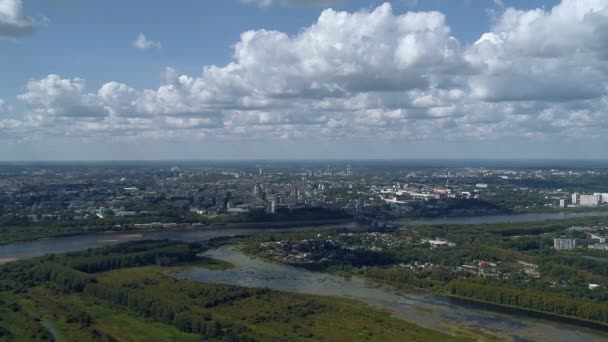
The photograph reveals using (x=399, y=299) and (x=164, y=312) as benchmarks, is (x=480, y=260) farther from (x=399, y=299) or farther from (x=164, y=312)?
(x=164, y=312)

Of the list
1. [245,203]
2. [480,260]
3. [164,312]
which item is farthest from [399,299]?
[245,203]

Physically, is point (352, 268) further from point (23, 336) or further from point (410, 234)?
point (23, 336)

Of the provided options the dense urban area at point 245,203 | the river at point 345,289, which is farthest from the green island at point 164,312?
the dense urban area at point 245,203

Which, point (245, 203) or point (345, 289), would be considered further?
point (245, 203)

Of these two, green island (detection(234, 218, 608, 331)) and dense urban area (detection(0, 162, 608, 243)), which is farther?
dense urban area (detection(0, 162, 608, 243))

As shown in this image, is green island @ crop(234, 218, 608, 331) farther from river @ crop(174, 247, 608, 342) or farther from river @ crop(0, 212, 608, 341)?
river @ crop(0, 212, 608, 341)

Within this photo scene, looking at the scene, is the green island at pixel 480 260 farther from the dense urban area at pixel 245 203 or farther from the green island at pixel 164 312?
the dense urban area at pixel 245 203

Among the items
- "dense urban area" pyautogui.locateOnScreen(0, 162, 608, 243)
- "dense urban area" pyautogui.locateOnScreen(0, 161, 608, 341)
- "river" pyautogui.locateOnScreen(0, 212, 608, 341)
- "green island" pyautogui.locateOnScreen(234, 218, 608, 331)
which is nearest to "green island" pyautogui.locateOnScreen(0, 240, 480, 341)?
"dense urban area" pyautogui.locateOnScreen(0, 161, 608, 341)
